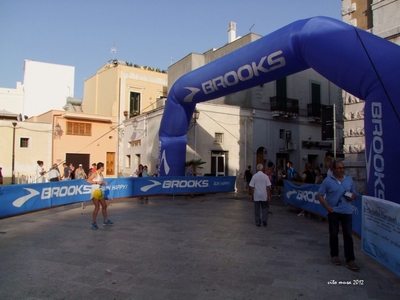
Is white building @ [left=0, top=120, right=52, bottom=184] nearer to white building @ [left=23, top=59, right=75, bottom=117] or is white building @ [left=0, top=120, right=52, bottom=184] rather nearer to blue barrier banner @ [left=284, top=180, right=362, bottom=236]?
white building @ [left=23, top=59, right=75, bottom=117]

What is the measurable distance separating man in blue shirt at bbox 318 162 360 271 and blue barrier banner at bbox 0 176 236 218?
5937 millimetres

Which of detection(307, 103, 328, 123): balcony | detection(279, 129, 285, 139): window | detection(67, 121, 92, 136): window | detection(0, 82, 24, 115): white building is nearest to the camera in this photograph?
detection(279, 129, 285, 139): window

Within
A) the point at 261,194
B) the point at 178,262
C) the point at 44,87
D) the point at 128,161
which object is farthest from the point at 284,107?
the point at 44,87

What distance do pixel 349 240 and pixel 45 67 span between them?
140 ft

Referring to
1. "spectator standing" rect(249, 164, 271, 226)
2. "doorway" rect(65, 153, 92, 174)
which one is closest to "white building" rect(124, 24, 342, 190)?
"doorway" rect(65, 153, 92, 174)

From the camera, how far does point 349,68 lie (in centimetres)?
657

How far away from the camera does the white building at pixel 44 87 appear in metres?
38.1

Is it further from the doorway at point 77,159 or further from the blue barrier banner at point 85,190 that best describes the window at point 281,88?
the doorway at point 77,159

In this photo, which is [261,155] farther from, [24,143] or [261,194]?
[24,143]

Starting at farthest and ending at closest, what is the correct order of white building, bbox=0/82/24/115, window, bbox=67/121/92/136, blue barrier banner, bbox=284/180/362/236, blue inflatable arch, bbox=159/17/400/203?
white building, bbox=0/82/24/115 → window, bbox=67/121/92/136 → blue barrier banner, bbox=284/180/362/236 → blue inflatable arch, bbox=159/17/400/203

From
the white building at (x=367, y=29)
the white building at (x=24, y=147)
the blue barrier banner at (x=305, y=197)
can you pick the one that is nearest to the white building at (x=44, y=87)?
the white building at (x=24, y=147)

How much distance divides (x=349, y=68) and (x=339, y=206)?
9.82 feet

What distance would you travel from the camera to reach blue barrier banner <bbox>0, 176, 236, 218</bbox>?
8.23m

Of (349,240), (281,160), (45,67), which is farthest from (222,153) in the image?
(45,67)
